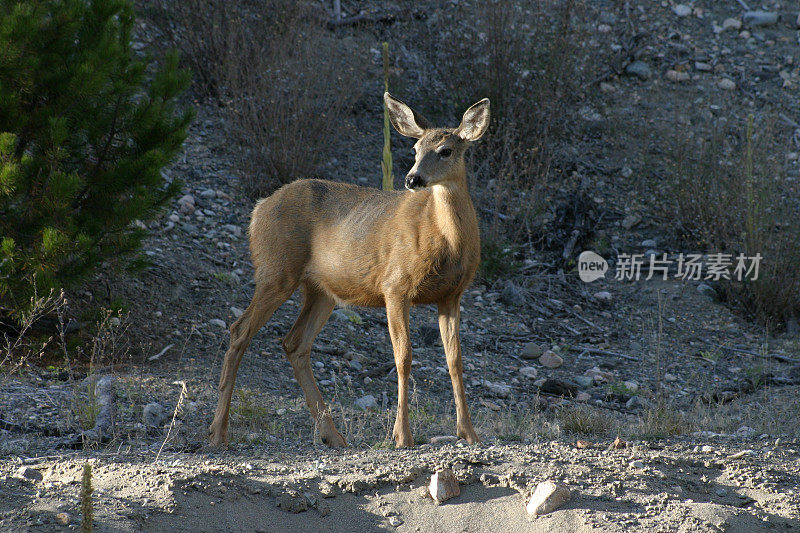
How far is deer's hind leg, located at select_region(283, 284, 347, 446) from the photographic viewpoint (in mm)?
6656

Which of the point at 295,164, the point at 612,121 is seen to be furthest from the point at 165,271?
the point at 612,121

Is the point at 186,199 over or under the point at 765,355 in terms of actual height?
over

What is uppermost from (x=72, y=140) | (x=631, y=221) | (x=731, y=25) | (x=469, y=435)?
(x=731, y=25)

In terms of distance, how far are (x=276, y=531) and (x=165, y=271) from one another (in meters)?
5.41

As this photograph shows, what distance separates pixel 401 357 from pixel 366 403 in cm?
175

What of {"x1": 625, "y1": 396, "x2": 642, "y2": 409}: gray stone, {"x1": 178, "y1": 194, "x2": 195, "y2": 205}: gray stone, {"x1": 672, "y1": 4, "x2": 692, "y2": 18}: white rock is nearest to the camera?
{"x1": 625, "y1": 396, "x2": 642, "y2": 409}: gray stone

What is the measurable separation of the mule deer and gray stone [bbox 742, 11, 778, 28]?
11960 millimetres

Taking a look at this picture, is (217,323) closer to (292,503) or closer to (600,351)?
(600,351)

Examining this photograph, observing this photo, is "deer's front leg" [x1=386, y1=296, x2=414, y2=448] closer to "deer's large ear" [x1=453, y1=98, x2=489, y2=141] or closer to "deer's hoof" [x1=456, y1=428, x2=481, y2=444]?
"deer's hoof" [x1=456, y1=428, x2=481, y2=444]

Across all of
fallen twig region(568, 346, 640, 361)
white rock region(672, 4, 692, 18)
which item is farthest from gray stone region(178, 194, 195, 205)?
white rock region(672, 4, 692, 18)

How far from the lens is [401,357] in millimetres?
5801

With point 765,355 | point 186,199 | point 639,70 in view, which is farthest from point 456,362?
point 639,70

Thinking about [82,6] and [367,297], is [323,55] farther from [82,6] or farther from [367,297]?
[367,297]

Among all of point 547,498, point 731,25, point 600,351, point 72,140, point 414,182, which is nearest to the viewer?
point 547,498
